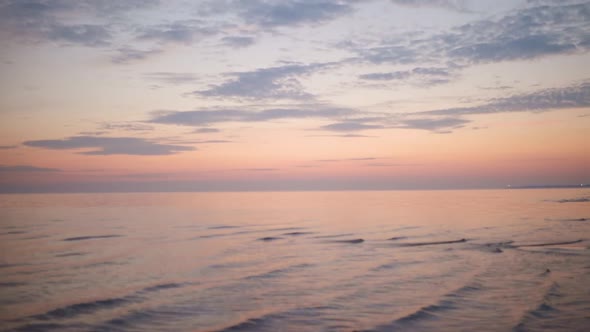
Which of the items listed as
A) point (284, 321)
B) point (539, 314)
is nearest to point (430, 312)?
point (539, 314)

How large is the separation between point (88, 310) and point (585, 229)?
41240 mm

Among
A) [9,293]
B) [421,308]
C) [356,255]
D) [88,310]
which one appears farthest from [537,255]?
[9,293]

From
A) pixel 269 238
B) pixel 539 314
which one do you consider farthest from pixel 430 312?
pixel 269 238

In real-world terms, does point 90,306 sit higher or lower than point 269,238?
higher

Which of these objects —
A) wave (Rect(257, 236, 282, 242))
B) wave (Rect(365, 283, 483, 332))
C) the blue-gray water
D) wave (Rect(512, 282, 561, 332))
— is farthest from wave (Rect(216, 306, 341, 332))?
wave (Rect(257, 236, 282, 242))

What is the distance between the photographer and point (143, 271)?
2456cm

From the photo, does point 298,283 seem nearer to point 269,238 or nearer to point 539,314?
point 539,314

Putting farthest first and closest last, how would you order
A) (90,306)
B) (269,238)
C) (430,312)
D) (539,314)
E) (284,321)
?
(269,238) < (90,306) < (430,312) < (539,314) < (284,321)

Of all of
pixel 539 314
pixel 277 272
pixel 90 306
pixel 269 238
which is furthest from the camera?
pixel 269 238

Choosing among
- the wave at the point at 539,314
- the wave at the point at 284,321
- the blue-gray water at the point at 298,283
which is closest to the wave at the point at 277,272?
the blue-gray water at the point at 298,283

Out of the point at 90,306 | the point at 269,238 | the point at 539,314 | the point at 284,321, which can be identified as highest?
the point at 90,306

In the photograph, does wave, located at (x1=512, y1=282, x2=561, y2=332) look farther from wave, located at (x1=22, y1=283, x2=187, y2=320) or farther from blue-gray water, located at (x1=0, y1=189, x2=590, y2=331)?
wave, located at (x1=22, y1=283, x2=187, y2=320)

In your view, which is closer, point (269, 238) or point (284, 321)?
point (284, 321)

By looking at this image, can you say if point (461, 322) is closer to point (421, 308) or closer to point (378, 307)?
point (421, 308)
